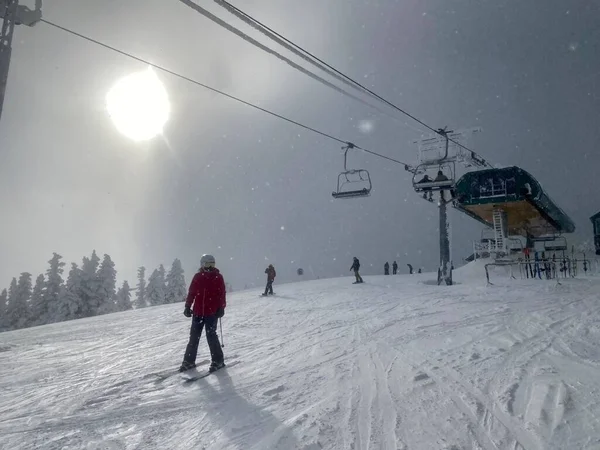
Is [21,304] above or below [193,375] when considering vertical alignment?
below

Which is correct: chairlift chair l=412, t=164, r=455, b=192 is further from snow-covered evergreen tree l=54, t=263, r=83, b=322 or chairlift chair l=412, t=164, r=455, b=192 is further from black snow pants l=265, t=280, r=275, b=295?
snow-covered evergreen tree l=54, t=263, r=83, b=322

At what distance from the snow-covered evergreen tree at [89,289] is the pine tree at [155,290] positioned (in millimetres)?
13225

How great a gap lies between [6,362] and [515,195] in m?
35.2

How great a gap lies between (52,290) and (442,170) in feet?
159

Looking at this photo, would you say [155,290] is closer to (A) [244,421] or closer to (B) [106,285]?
(B) [106,285]

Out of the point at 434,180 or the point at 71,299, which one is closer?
the point at 434,180

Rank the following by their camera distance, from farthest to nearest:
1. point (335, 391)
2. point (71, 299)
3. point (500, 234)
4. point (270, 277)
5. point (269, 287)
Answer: point (71, 299) < point (500, 234) < point (269, 287) < point (270, 277) < point (335, 391)

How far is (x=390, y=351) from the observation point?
21.1 feet

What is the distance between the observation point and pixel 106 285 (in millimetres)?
46562

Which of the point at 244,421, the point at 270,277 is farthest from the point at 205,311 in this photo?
the point at 270,277

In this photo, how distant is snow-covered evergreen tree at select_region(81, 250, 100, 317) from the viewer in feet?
147

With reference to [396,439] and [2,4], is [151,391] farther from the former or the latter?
[2,4]

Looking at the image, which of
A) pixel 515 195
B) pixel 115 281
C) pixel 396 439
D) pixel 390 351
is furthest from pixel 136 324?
pixel 115 281

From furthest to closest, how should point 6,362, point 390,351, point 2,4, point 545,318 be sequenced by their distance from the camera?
point 545,318 < point 6,362 < point 390,351 < point 2,4
